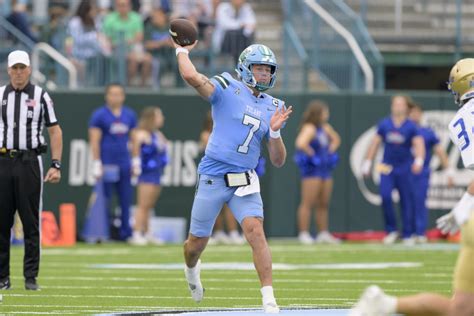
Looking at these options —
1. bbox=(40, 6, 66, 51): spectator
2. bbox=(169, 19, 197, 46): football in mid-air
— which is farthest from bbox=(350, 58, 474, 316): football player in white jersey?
bbox=(40, 6, 66, 51): spectator

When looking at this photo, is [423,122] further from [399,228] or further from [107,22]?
[107,22]

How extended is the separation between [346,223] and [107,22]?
462 cm

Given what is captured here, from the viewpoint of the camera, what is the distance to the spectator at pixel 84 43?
20234 millimetres

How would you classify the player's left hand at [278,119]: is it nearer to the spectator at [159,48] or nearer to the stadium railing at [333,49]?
the spectator at [159,48]

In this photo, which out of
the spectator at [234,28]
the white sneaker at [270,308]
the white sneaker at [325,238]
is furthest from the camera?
the spectator at [234,28]

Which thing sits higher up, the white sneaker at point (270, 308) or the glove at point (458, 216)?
the glove at point (458, 216)

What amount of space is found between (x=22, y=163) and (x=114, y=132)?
22.3 ft

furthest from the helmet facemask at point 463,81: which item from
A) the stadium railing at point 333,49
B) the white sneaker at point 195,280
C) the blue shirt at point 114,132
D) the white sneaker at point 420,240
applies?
the stadium railing at point 333,49

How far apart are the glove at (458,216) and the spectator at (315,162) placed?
11.3 m

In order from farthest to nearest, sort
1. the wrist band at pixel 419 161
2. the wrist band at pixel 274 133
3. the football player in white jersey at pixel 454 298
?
the wrist band at pixel 419 161
the wrist band at pixel 274 133
the football player in white jersey at pixel 454 298

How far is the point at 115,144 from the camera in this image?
18.6m

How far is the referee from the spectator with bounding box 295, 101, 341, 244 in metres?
7.49

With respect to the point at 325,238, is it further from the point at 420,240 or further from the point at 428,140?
the point at 428,140

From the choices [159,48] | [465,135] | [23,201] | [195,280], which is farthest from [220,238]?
[465,135]
